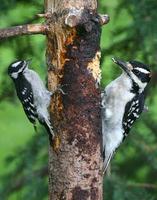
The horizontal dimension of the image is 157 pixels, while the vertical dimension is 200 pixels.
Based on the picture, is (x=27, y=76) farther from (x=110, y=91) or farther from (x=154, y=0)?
(x=154, y=0)

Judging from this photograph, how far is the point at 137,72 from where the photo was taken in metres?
5.71

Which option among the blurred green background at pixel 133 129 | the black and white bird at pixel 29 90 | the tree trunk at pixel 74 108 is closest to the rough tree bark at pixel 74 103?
the tree trunk at pixel 74 108

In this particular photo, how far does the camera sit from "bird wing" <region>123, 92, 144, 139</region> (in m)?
5.82

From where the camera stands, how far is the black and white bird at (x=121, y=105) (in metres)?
5.81

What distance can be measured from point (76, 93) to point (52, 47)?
0.29 meters

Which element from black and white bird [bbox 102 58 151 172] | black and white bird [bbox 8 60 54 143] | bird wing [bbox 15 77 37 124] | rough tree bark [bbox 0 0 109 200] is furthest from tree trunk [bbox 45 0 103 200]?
black and white bird [bbox 102 58 151 172]

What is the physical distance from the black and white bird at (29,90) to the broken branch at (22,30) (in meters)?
0.50

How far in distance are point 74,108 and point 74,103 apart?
3 centimetres

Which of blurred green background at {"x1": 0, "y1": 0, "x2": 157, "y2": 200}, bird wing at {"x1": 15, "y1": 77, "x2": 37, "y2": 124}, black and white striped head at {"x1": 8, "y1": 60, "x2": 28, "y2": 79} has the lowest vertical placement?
blurred green background at {"x1": 0, "y1": 0, "x2": 157, "y2": 200}

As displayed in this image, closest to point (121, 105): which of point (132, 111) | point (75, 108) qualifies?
point (132, 111)

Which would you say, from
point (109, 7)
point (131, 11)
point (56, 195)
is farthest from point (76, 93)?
point (109, 7)

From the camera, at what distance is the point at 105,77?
21.2 ft

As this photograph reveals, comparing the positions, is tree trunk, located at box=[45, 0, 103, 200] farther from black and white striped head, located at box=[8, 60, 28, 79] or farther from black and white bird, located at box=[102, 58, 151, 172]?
black and white bird, located at box=[102, 58, 151, 172]

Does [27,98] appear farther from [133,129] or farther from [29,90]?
[133,129]
